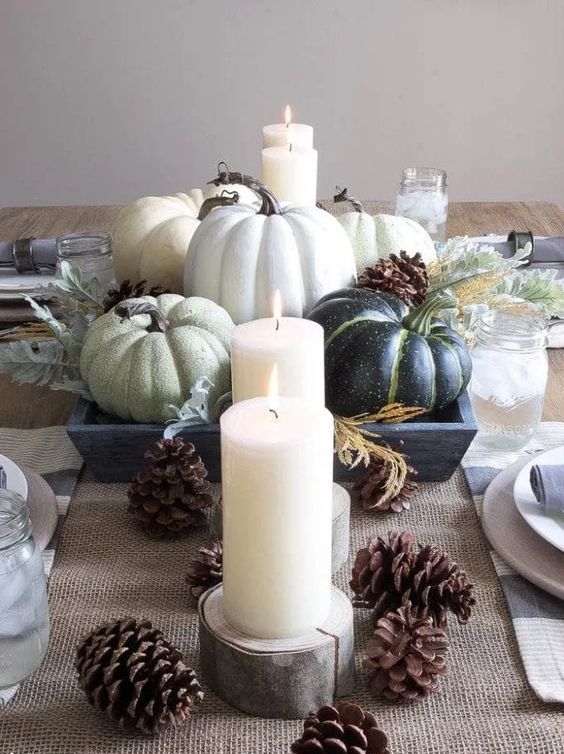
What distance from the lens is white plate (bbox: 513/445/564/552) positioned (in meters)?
0.77

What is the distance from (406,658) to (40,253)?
102cm

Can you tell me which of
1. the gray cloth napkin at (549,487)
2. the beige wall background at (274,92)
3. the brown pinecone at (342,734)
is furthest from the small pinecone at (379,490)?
the beige wall background at (274,92)

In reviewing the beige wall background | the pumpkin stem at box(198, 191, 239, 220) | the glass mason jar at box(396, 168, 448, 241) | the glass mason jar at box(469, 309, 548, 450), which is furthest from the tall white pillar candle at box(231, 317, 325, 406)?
the beige wall background

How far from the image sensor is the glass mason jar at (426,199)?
5.29 feet

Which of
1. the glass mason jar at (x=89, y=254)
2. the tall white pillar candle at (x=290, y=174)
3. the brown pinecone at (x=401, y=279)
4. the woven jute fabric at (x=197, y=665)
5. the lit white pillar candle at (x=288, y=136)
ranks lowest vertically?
the woven jute fabric at (x=197, y=665)

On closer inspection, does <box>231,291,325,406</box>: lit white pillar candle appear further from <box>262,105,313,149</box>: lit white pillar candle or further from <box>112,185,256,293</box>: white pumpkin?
<box>262,105,313,149</box>: lit white pillar candle

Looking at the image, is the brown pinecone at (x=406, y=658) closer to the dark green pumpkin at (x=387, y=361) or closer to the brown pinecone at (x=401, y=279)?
the dark green pumpkin at (x=387, y=361)

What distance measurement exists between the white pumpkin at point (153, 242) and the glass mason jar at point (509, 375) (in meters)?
0.42

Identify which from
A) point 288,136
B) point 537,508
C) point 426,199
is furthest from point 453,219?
point 537,508

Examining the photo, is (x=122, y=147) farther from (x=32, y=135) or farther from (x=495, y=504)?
(x=495, y=504)

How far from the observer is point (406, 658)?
→ 638mm

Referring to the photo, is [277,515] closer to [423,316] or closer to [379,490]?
[379,490]

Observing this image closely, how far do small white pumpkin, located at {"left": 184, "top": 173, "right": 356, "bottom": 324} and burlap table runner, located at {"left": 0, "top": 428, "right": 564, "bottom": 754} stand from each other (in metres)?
0.31

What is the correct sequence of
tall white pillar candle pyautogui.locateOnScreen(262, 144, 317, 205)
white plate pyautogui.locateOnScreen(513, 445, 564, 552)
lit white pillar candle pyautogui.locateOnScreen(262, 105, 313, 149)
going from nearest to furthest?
white plate pyautogui.locateOnScreen(513, 445, 564, 552)
tall white pillar candle pyautogui.locateOnScreen(262, 144, 317, 205)
lit white pillar candle pyautogui.locateOnScreen(262, 105, 313, 149)
